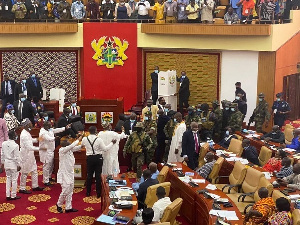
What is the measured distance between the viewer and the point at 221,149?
13.6 metres

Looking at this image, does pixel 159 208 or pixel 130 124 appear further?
pixel 130 124

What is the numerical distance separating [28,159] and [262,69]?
9.32m

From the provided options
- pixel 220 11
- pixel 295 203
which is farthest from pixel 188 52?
pixel 295 203

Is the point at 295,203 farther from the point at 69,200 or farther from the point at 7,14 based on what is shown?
the point at 7,14

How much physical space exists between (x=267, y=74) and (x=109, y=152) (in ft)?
25.6

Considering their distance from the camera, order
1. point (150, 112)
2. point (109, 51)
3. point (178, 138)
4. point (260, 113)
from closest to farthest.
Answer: point (178, 138)
point (150, 112)
point (260, 113)
point (109, 51)

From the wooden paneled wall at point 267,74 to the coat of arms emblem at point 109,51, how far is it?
5.04 m

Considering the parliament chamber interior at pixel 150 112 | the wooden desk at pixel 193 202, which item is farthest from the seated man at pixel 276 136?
the wooden desk at pixel 193 202

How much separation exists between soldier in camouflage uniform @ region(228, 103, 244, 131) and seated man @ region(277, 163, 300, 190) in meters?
4.64

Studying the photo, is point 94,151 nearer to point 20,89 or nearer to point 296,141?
point 296,141

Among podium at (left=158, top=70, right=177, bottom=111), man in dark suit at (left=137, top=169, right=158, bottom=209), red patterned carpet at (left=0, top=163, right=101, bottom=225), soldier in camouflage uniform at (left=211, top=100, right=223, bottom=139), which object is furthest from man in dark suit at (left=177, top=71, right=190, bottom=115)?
man in dark suit at (left=137, top=169, right=158, bottom=209)

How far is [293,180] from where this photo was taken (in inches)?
416

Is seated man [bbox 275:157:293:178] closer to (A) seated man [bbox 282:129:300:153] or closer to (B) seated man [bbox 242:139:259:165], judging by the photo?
(B) seated man [bbox 242:139:259:165]

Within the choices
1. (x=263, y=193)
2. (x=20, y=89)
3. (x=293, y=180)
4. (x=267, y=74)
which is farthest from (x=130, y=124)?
(x=267, y=74)
